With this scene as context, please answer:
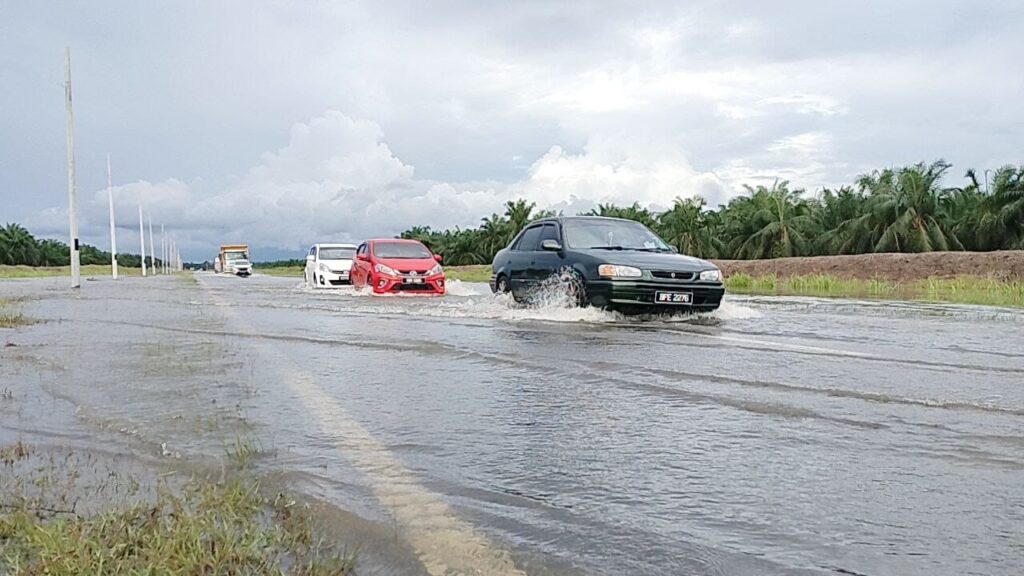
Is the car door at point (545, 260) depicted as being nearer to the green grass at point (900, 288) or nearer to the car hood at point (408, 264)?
the car hood at point (408, 264)

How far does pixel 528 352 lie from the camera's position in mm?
7480

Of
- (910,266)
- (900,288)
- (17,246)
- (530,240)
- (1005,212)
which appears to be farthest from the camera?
(17,246)

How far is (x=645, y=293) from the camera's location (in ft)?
34.5

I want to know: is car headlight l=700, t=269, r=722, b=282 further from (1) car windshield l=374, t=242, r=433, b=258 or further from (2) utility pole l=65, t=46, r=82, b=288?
(2) utility pole l=65, t=46, r=82, b=288

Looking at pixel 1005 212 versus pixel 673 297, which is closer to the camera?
pixel 673 297

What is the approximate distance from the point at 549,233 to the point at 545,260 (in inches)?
22.7

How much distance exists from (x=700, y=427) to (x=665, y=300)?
6.39 metres

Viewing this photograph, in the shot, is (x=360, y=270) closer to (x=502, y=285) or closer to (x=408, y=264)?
(x=408, y=264)

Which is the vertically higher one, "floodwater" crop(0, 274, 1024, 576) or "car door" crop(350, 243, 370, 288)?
"car door" crop(350, 243, 370, 288)

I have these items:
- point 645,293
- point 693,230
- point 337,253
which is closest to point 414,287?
point 337,253

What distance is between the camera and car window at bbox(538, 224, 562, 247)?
482 inches

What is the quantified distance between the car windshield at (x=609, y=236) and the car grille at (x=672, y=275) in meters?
1.14

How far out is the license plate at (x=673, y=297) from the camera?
1055cm

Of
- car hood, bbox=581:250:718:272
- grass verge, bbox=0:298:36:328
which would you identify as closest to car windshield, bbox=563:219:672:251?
car hood, bbox=581:250:718:272
